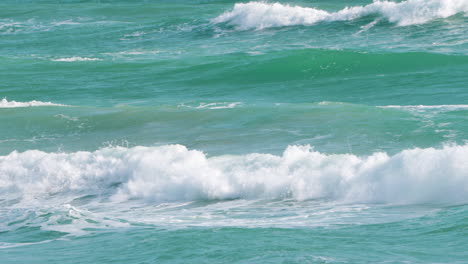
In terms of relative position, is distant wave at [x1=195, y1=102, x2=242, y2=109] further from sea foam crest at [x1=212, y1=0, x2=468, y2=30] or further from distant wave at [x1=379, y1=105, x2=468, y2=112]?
sea foam crest at [x1=212, y1=0, x2=468, y2=30]

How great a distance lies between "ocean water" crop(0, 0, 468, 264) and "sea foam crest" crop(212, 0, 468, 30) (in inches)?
3.7

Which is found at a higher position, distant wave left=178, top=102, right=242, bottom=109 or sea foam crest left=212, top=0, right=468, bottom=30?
sea foam crest left=212, top=0, right=468, bottom=30

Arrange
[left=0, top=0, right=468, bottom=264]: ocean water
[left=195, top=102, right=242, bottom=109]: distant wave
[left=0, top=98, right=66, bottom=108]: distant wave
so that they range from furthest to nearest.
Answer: [left=0, top=98, right=66, bottom=108]: distant wave
[left=195, top=102, right=242, bottom=109]: distant wave
[left=0, top=0, right=468, bottom=264]: ocean water

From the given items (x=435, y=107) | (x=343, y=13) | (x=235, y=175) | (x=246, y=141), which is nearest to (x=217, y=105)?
(x=246, y=141)

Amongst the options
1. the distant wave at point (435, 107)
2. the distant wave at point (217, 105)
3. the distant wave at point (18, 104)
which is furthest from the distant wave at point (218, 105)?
the distant wave at point (435, 107)

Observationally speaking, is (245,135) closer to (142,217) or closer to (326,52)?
(142,217)

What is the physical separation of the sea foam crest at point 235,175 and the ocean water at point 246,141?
0.12 ft

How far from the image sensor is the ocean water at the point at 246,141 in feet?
30.4

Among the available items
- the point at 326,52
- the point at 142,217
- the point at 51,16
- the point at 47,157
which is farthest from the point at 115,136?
the point at 51,16

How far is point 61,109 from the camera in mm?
20469

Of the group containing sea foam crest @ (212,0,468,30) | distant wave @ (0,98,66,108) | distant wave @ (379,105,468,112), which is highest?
sea foam crest @ (212,0,468,30)

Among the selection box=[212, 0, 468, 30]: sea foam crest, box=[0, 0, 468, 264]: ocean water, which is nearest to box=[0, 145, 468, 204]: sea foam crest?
box=[0, 0, 468, 264]: ocean water

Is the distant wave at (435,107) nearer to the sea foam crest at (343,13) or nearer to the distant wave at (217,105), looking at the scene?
the distant wave at (217,105)

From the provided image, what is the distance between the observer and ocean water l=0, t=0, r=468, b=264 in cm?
927
